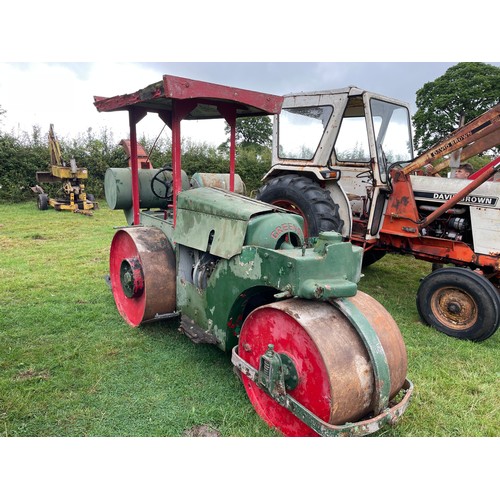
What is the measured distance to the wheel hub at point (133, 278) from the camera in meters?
3.54

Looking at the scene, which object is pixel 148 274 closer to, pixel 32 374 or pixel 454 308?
pixel 32 374

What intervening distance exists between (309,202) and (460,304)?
1947 mm

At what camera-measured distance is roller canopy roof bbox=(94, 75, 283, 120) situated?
2.81 metres

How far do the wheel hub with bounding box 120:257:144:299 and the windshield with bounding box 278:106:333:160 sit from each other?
2.82m

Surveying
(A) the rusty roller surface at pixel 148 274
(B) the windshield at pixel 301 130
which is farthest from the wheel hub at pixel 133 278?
(B) the windshield at pixel 301 130

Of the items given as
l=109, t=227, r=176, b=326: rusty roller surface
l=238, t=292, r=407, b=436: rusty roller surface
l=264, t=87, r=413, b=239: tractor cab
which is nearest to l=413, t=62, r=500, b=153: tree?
l=264, t=87, r=413, b=239: tractor cab

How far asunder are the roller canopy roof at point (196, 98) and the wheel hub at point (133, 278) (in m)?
1.35

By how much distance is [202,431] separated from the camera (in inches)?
101

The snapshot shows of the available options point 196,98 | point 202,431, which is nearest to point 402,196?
point 196,98

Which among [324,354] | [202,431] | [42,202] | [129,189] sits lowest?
[202,431]

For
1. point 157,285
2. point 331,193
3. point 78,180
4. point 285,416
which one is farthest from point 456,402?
point 78,180

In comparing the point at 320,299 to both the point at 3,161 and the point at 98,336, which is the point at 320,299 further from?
the point at 3,161

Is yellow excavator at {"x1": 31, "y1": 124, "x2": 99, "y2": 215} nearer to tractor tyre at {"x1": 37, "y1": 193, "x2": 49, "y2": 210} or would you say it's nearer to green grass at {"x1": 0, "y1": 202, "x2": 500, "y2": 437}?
tractor tyre at {"x1": 37, "y1": 193, "x2": 49, "y2": 210}

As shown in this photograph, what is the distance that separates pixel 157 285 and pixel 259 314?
1362 mm
